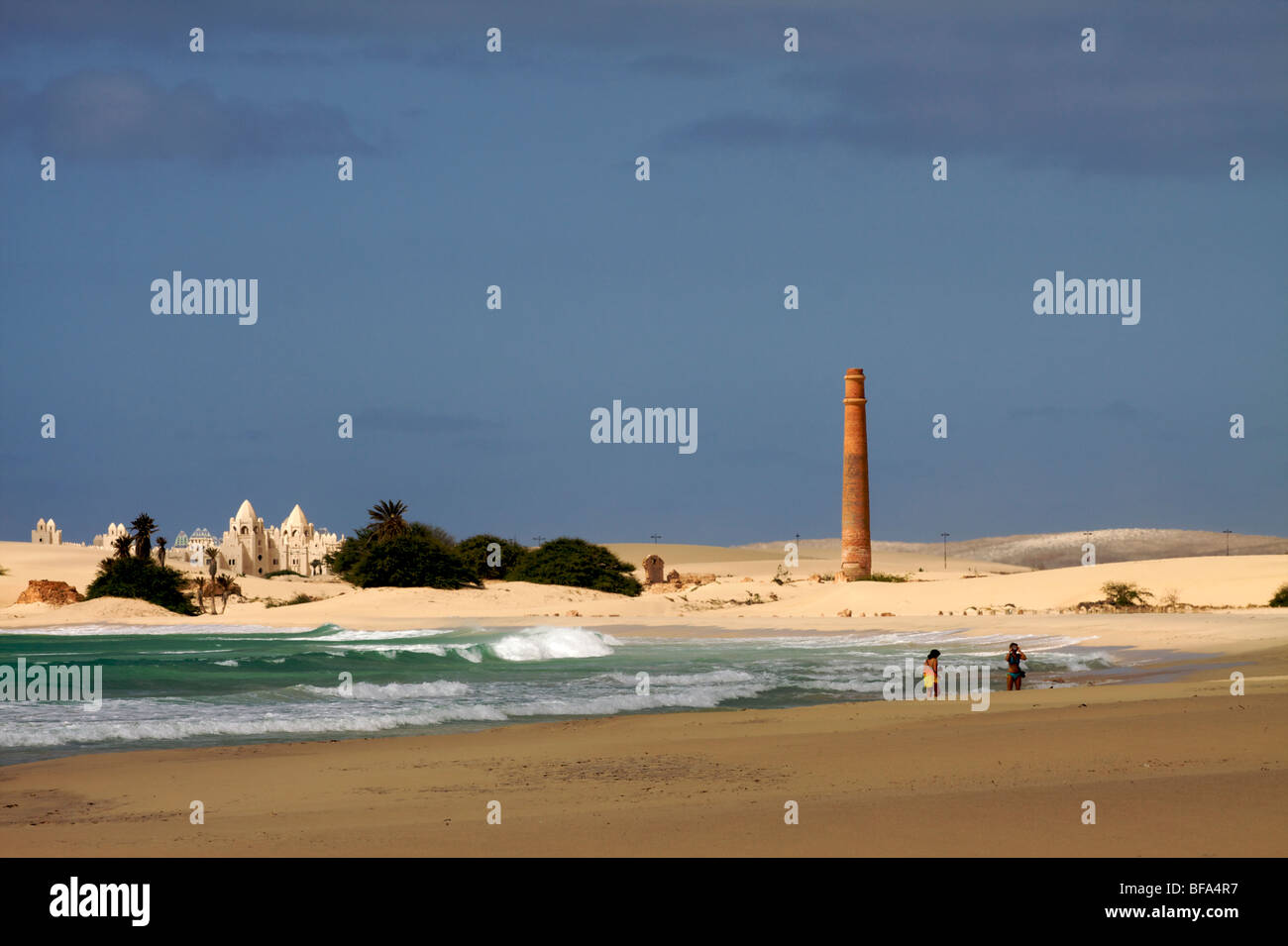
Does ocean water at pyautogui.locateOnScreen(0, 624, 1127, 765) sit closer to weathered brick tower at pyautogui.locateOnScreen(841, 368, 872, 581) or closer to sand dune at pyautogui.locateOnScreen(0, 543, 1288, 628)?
sand dune at pyautogui.locateOnScreen(0, 543, 1288, 628)

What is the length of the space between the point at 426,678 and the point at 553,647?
1165 centimetres

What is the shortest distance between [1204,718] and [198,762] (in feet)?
41.6

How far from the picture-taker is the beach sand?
9672 millimetres

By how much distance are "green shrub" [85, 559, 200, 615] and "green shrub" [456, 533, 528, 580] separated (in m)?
18.6

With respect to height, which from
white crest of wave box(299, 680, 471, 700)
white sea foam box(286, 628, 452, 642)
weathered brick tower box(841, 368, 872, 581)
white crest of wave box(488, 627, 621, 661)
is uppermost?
weathered brick tower box(841, 368, 872, 581)

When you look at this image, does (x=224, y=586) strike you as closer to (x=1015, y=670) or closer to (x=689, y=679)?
(x=689, y=679)

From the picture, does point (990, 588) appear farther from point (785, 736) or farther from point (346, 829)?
point (346, 829)

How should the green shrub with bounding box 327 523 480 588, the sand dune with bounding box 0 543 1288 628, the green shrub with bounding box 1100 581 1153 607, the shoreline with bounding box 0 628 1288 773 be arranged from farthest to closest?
the green shrub with bounding box 327 523 480 588 → the sand dune with bounding box 0 543 1288 628 → the green shrub with bounding box 1100 581 1153 607 → the shoreline with bounding box 0 628 1288 773

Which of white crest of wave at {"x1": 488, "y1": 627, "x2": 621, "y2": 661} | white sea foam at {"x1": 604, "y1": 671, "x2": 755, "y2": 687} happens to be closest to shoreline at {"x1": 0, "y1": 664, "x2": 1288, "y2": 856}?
white sea foam at {"x1": 604, "y1": 671, "x2": 755, "y2": 687}

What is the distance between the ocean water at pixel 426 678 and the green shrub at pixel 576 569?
28910mm

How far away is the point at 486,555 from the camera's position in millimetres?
90062
